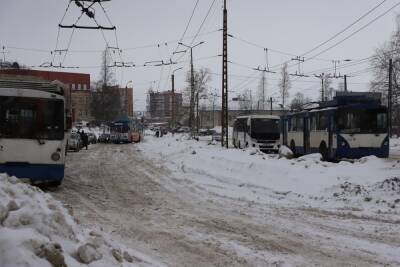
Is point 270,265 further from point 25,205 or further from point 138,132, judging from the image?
point 138,132

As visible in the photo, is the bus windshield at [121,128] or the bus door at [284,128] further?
the bus windshield at [121,128]

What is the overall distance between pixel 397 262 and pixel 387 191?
18.0 feet

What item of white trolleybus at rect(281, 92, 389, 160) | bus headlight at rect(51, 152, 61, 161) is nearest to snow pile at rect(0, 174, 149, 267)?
bus headlight at rect(51, 152, 61, 161)

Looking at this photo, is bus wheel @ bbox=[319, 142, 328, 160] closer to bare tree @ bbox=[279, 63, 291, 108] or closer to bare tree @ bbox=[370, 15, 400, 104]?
bare tree @ bbox=[370, 15, 400, 104]

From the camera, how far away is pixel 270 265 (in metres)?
6.61

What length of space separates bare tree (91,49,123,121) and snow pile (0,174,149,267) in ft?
268

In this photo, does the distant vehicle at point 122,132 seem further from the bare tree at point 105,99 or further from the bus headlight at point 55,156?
the bus headlight at point 55,156

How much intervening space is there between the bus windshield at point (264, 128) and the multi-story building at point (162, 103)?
60367 mm

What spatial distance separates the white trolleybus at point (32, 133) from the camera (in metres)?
13.5

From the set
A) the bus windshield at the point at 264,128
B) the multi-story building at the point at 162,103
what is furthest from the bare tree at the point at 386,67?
the multi-story building at the point at 162,103

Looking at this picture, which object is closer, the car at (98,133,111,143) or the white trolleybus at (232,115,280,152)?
the white trolleybus at (232,115,280,152)

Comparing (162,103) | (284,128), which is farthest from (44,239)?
Result: (162,103)

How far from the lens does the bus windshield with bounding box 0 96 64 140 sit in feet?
44.7

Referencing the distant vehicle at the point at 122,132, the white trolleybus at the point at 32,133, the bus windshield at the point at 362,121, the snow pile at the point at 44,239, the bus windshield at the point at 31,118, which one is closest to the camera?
the snow pile at the point at 44,239
